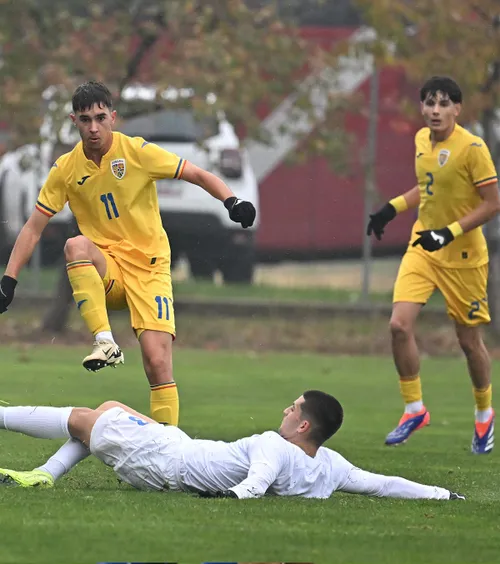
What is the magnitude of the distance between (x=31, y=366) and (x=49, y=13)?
4.87 metres

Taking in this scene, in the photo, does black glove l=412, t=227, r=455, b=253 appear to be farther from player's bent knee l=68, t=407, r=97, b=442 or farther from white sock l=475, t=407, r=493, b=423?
player's bent knee l=68, t=407, r=97, b=442

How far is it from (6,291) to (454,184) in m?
3.43

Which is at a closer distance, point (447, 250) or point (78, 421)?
point (78, 421)

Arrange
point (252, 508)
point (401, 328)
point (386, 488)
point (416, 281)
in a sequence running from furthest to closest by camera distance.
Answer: point (416, 281) → point (401, 328) → point (386, 488) → point (252, 508)

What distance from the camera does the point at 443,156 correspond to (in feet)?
35.6

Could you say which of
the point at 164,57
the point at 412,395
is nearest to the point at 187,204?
the point at 164,57

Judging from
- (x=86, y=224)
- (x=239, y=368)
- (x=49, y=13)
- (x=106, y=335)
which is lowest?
(x=239, y=368)

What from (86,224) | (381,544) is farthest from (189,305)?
(381,544)

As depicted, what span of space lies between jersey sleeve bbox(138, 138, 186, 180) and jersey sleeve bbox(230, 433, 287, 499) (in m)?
2.19

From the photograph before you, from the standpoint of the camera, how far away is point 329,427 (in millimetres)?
7785

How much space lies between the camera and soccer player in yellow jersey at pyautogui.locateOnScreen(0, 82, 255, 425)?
29.9 ft

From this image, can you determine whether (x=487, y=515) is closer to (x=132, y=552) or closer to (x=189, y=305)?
(x=132, y=552)

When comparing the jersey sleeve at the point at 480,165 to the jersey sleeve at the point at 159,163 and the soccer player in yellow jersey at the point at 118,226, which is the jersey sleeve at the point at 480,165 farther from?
the jersey sleeve at the point at 159,163

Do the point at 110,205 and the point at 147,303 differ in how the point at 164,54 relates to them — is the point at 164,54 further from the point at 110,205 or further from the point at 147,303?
the point at 147,303
